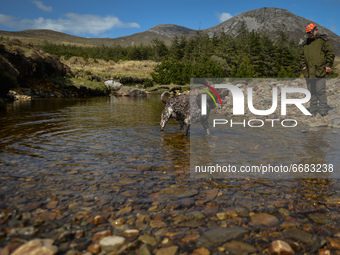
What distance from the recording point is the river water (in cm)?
259

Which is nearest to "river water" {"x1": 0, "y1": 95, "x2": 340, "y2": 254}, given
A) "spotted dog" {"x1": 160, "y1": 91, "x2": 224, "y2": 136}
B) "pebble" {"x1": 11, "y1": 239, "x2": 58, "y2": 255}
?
"pebble" {"x1": 11, "y1": 239, "x2": 58, "y2": 255}

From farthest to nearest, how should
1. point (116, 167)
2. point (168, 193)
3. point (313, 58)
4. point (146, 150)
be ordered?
point (313, 58), point (146, 150), point (116, 167), point (168, 193)

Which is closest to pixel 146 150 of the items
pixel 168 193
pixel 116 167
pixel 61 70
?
pixel 116 167

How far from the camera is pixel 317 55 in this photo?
33.2 feet

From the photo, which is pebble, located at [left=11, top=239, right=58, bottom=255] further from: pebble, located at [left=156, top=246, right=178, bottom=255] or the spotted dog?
the spotted dog

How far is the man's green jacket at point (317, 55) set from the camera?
9852 mm

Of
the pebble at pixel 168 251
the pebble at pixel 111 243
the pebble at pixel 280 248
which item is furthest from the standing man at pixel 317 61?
the pebble at pixel 111 243

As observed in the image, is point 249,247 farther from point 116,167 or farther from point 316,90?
point 316,90

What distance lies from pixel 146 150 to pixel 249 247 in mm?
4046

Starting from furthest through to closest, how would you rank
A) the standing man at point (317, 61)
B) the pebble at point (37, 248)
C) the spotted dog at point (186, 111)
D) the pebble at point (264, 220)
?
the standing man at point (317, 61) → the spotted dog at point (186, 111) → the pebble at point (264, 220) → the pebble at point (37, 248)

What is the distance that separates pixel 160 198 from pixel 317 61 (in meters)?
9.97

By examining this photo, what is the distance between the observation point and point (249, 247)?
237 centimetres

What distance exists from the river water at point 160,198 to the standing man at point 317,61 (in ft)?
17.2

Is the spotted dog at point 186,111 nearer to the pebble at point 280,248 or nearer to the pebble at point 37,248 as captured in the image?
the pebble at point 280,248
